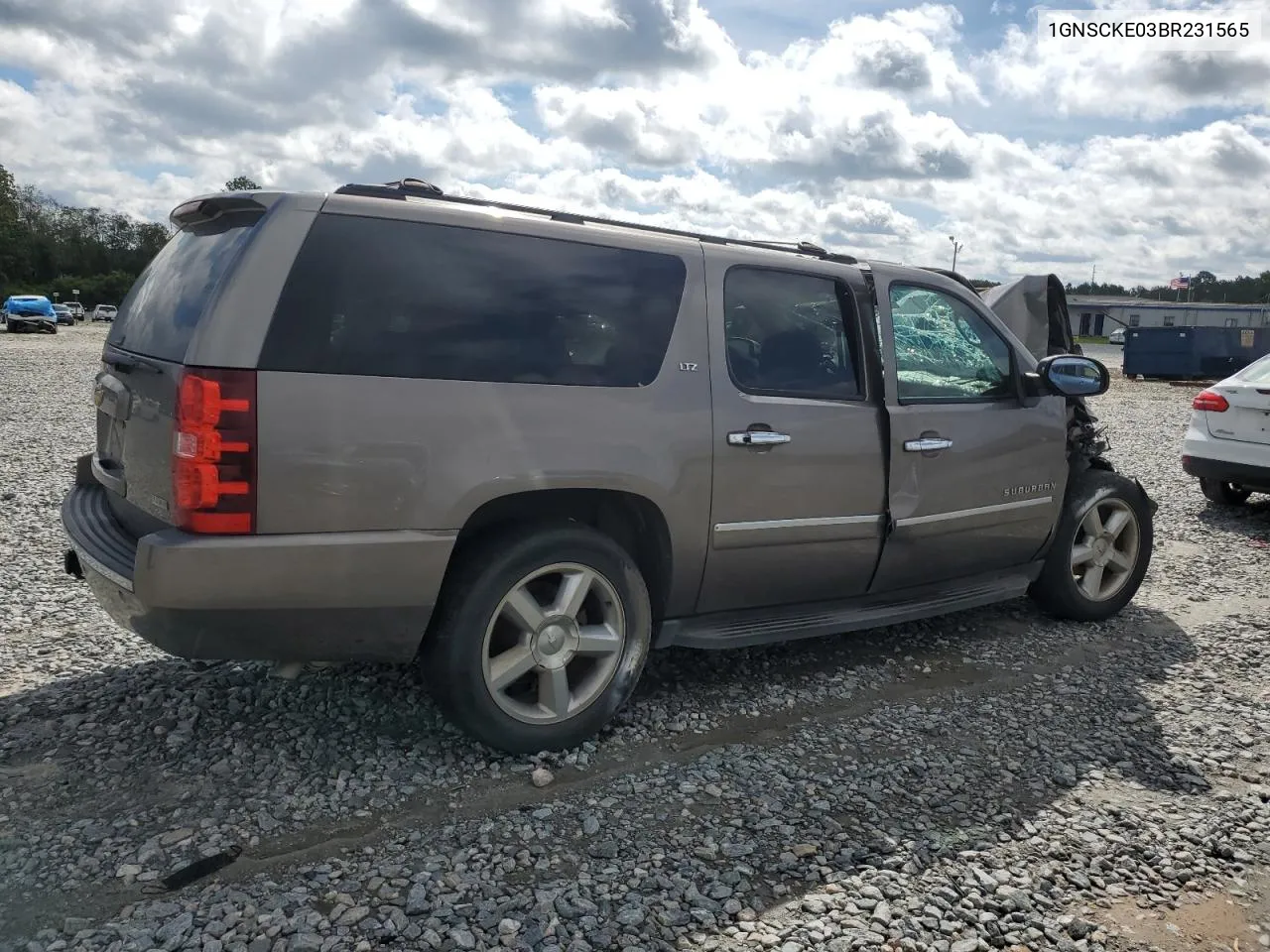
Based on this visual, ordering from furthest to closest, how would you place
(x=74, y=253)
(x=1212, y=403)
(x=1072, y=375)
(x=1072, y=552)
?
1. (x=74, y=253)
2. (x=1212, y=403)
3. (x=1072, y=552)
4. (x=1072, y=375)

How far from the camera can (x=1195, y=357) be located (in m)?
28.7

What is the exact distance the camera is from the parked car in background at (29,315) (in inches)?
1608

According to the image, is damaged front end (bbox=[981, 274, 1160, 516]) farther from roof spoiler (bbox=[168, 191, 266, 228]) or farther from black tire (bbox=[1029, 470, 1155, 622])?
roof spoiler (bbox=[168, 191, 266, 228])

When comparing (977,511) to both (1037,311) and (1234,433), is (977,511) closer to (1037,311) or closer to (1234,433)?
(1037,311)

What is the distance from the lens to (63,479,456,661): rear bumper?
293 cm

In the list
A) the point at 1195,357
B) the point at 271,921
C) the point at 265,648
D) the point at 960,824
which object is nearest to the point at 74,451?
the point at 265,648

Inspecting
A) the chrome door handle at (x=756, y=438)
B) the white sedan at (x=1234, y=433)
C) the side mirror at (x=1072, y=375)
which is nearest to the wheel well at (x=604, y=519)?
the chrome door handle at (x=756, y=438)

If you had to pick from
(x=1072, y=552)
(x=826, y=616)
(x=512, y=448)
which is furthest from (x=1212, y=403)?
(x=512, y=448)

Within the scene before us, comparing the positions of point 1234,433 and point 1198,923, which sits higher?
point 1234,433

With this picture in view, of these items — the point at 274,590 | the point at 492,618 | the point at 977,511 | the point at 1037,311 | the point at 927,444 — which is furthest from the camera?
the point at 1037,311

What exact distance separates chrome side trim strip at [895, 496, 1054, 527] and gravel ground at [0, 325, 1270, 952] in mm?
719

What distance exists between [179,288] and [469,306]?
99 cm

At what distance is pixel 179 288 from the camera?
3.36 meters

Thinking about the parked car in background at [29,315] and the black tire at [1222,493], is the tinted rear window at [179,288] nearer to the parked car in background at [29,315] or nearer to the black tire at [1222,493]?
the black tire at [1222,493]
